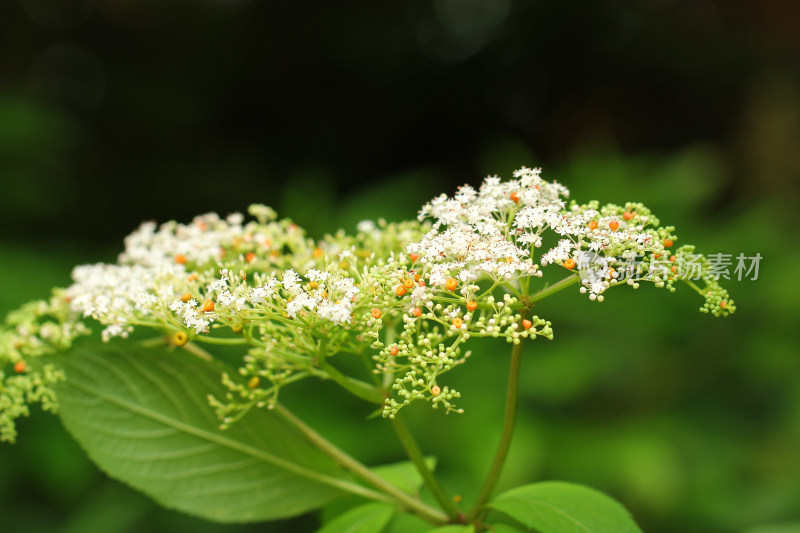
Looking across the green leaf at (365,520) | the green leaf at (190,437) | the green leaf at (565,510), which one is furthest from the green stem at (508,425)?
the green leaf at (190,437)

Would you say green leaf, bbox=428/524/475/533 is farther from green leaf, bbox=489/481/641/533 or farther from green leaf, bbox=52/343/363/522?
green leaf, bbox=52/343/363/522

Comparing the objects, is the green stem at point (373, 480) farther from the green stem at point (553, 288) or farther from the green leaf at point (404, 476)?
the green stem at point (553, 288)

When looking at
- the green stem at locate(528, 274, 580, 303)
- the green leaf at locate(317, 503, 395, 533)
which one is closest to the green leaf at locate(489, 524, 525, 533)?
the green leaf at locate(317, 503, 395, 533)

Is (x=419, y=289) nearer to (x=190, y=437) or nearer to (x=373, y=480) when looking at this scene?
(x=373, y=480)

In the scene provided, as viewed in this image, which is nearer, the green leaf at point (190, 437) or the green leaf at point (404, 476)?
the green leaf at point (190, 437)

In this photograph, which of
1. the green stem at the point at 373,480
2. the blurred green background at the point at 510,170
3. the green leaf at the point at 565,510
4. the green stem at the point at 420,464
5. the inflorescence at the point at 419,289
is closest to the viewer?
the inflorescence at the point at 419,289

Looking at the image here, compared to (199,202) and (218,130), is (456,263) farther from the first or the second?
(218,130)

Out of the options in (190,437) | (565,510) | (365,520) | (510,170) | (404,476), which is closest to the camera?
(565,510)

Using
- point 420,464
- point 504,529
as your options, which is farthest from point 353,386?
point 504,529
